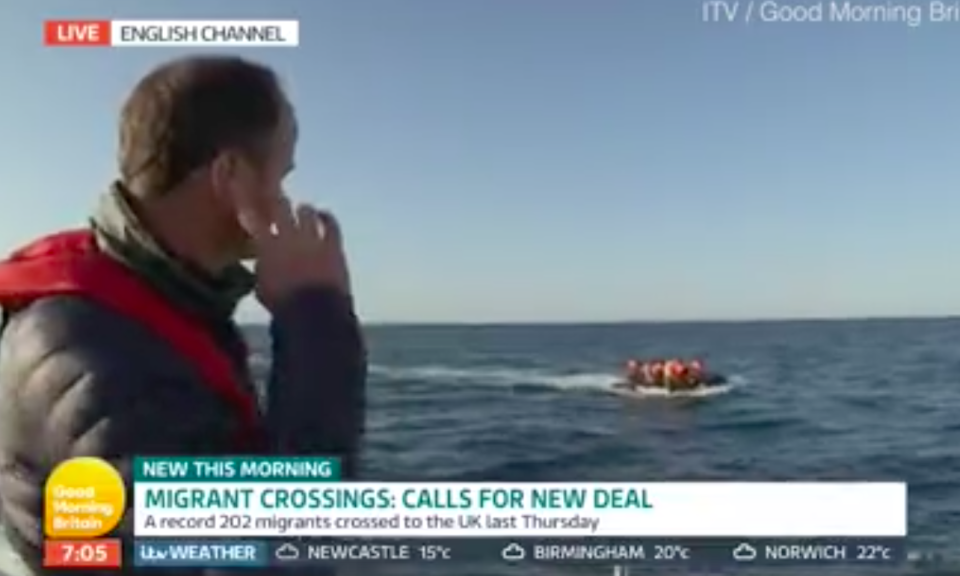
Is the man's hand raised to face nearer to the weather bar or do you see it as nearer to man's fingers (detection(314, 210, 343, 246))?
man's fingers (detection(314, 210, 343, 246))

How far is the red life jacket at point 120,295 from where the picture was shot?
7.40 ft

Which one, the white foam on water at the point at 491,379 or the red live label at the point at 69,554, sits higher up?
the white foam on water at the point at 491,379

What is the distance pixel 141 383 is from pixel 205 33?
0.54 metres

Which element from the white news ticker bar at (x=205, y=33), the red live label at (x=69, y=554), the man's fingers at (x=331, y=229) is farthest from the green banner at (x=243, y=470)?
the white news ticker bar at (x=205, y=33)

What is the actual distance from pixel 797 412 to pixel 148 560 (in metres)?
1.01

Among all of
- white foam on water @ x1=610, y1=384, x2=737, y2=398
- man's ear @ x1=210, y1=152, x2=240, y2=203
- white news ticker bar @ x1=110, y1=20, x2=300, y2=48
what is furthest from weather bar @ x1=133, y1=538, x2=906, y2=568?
white news ticker bar @ x1=110, y1=20, x2=300, y2=48

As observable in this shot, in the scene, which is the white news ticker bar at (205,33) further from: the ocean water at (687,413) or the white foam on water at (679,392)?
the white foam on water at (679,392)

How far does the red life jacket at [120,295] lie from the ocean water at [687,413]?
→ 9.1 inches

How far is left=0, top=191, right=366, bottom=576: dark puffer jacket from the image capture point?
88.0 inches

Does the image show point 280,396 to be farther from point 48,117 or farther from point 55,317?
point 48,117

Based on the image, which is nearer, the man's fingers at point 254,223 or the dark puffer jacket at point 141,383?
the dark puffer jacket at point 141,383

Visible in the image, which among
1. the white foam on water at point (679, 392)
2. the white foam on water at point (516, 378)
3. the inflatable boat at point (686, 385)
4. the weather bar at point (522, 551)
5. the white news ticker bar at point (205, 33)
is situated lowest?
the weather bar at point (522, 551)

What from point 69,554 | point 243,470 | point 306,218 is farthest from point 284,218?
point 69,554

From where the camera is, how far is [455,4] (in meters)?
2.43
